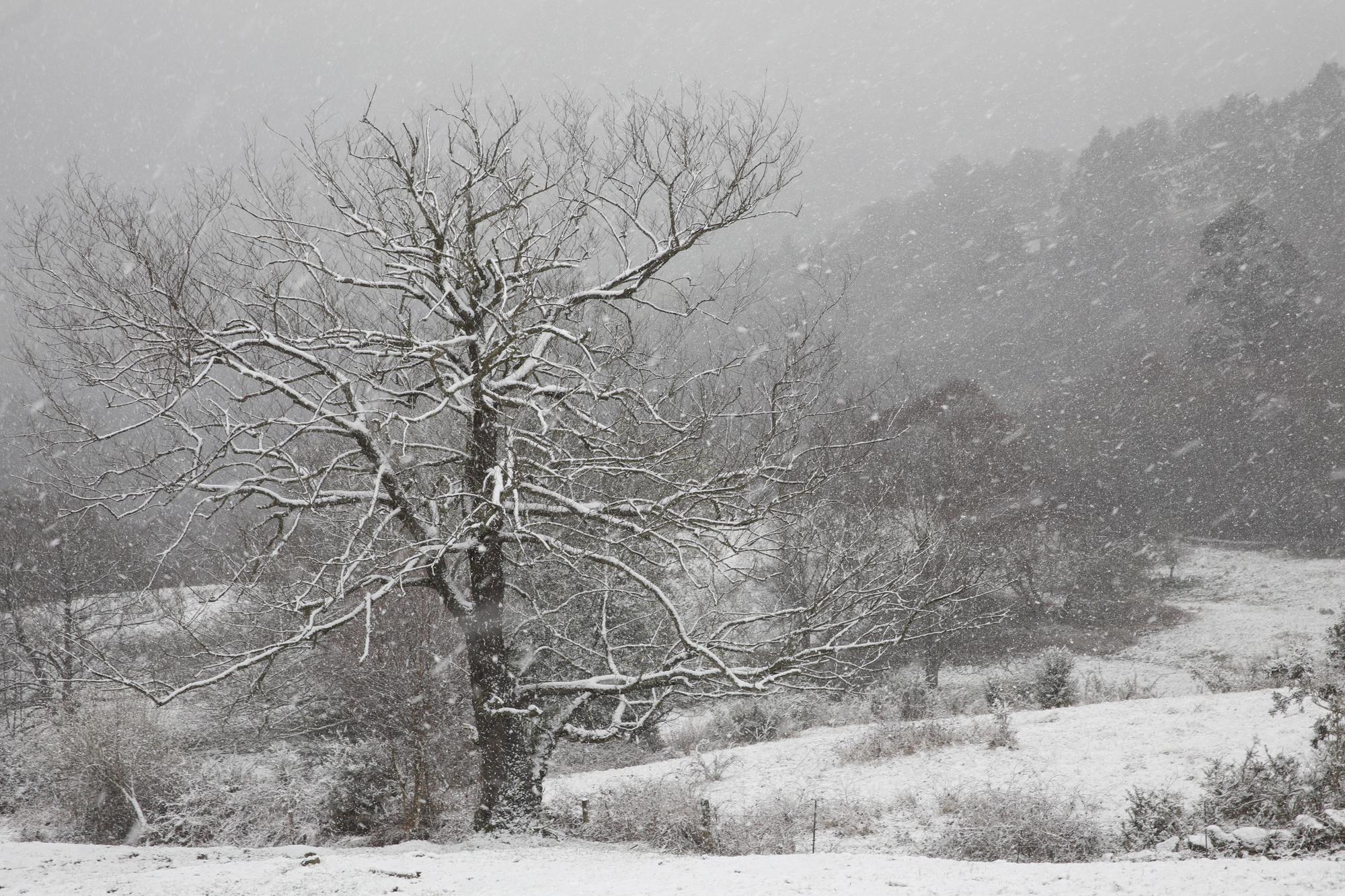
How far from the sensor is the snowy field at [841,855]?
14.8 ft

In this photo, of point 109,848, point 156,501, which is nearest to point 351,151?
point 156,501

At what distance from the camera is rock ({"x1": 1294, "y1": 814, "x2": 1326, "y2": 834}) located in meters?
4.82

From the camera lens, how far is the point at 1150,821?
20.5 ft

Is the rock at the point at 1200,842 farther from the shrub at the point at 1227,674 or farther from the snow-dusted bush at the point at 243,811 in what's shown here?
the snow-dusted bush at the point at 243,811

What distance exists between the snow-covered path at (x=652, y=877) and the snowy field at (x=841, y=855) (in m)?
0.02

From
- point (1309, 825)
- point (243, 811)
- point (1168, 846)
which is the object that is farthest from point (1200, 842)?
point (243, 811)

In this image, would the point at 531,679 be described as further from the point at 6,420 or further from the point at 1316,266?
the point at 1316,266

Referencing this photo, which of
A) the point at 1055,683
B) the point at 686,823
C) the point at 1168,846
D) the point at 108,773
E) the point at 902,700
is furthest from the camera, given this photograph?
the point at 902,700

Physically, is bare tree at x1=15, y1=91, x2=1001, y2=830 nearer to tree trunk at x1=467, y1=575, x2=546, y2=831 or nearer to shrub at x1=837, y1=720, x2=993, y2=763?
tree trunk at x1=467, y1=575, x2=546, y2=831

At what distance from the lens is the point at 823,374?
23.9ft

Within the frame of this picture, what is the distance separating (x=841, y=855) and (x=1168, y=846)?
8.83 ft

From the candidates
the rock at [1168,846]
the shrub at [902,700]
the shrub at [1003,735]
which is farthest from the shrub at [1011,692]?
the rock at [1168,846]

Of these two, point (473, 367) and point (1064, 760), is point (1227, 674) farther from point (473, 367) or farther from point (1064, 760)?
point (473, 367)

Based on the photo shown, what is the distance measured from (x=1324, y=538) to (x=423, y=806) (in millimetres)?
35249
